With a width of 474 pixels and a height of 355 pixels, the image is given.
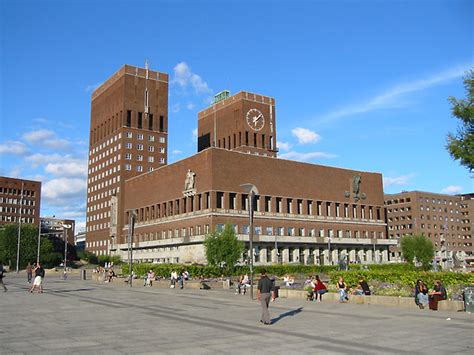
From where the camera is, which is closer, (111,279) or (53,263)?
(111,279)

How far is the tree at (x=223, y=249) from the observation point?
59.1m

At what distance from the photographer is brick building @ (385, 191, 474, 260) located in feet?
468

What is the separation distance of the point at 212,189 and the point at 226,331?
6607 cm

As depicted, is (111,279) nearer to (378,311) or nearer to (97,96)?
(378,311)

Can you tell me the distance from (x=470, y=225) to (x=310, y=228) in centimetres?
8351

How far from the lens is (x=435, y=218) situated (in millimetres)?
146625

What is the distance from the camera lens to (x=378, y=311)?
2180cm

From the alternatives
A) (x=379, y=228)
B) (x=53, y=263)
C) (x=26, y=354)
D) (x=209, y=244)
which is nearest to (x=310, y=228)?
(x=379, y=228)

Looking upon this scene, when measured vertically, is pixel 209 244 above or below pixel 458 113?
below

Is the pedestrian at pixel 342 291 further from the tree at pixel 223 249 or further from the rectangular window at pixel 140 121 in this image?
Result: the rectangular window at pixel 140 121

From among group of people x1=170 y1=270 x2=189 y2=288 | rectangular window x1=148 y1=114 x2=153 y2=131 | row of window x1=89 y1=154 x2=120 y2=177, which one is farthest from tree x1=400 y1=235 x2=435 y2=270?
row of window x1=89 y1=154 x2=120 y2=177

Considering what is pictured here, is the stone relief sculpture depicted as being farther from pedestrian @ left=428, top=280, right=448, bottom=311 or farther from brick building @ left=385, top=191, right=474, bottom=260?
brick building @ left=385, top=191, right=474, bottom=260

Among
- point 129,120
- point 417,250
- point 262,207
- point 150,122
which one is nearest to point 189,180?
point 262,207

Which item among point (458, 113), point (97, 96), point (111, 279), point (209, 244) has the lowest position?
point (111, 279)
